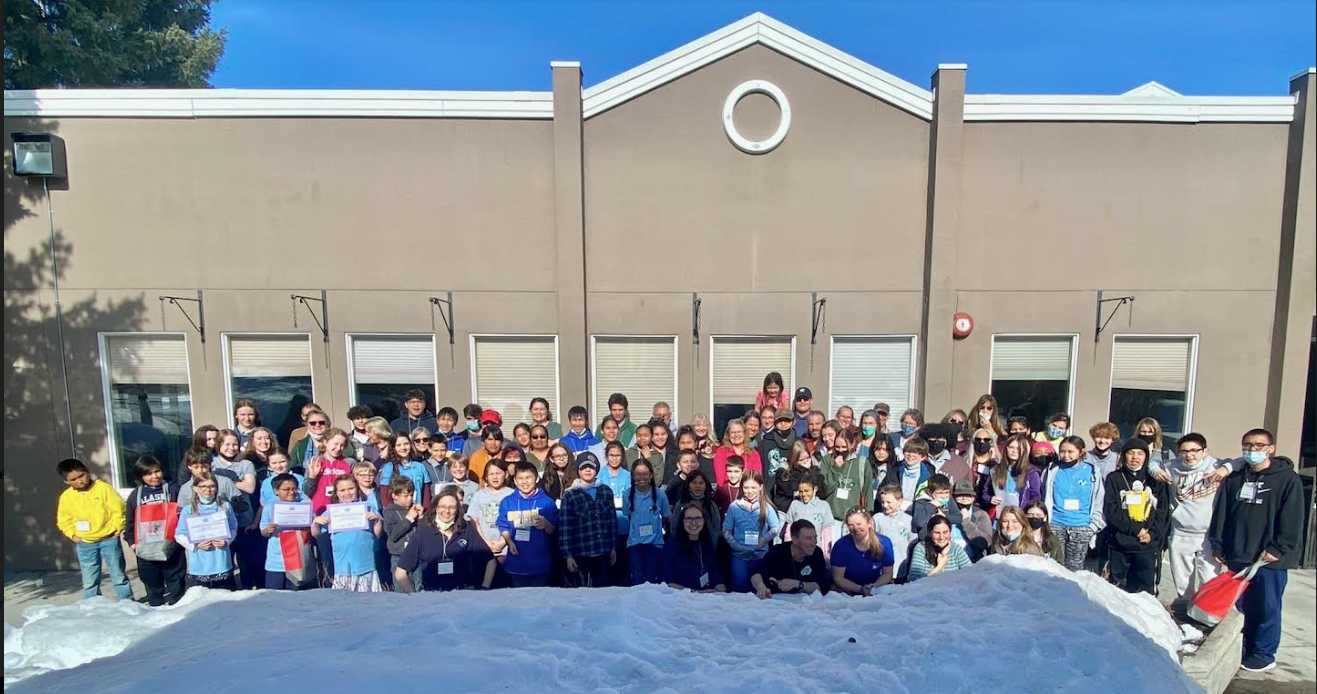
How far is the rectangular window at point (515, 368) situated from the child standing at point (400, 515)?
2710 millimetres

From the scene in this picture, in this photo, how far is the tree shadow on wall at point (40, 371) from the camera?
7.70 metres

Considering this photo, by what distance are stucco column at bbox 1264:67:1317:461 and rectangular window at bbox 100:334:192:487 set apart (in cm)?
1369

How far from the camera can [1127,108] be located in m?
7.80

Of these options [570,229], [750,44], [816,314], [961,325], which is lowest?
[961,325]

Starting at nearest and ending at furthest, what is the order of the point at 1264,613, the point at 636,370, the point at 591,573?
the point at 1264,613 → the point at 591,573 → the point at 636,370

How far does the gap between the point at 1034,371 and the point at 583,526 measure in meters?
6.34

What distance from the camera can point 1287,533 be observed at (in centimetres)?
506

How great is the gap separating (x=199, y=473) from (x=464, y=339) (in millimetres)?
3249

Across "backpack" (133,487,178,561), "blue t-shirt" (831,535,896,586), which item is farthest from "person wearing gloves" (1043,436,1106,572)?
"backpack" (133,487,178,561)

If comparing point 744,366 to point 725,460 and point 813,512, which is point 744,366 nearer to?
point 725,460

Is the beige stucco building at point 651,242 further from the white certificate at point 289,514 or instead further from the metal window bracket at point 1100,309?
the white certificate at point 289,514

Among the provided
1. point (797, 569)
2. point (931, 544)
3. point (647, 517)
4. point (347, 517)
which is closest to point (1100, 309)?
point (931, 544)

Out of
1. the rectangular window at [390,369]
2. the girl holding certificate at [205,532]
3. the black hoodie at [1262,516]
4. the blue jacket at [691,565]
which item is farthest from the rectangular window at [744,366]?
the girl holding certificate at [205,532]

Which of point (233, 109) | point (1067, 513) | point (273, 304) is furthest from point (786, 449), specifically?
point (233, 109)
